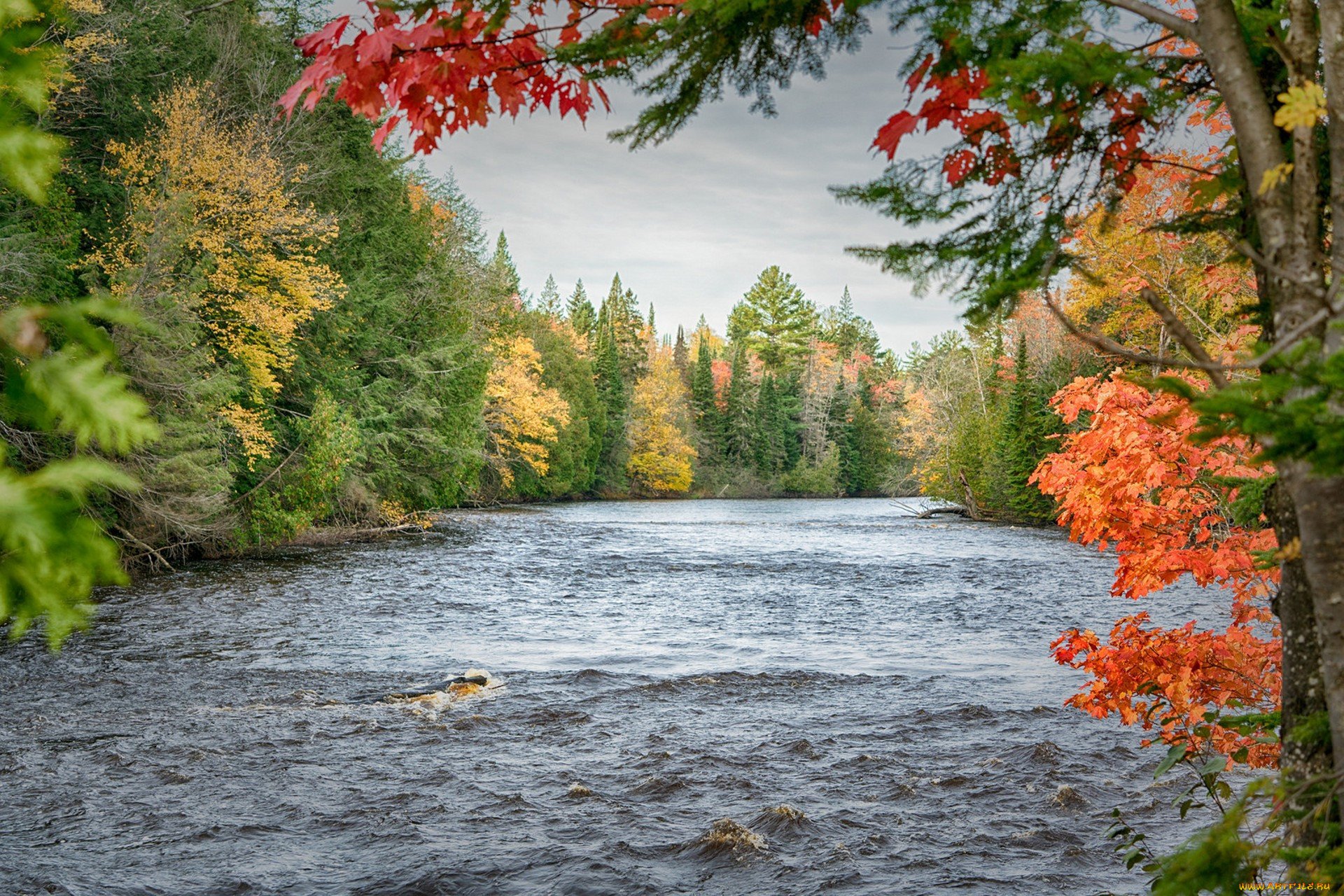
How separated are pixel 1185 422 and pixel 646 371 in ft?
225

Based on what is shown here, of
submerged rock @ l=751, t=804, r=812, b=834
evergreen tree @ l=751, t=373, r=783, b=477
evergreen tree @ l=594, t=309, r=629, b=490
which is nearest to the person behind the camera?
submerged rock @ l=751, t=804, r=812, b=834

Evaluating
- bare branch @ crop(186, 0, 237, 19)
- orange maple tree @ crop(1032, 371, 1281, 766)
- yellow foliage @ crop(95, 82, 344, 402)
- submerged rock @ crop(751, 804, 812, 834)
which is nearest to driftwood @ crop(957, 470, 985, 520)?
yellow foliage @ crop(95, 82, 344, 402)

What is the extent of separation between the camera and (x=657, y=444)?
63406 millimetres

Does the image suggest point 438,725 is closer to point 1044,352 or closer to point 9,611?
point 9,611

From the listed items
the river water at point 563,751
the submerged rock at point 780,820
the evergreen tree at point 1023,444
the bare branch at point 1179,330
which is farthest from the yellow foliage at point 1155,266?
the evergreen tree at point 1023,444

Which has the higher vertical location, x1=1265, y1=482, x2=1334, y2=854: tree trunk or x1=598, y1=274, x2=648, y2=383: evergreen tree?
x1=598, y1=274, x2=648, y2=383: evergreen tree

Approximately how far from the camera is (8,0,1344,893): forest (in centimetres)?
178

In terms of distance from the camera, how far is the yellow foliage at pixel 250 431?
18.0 m

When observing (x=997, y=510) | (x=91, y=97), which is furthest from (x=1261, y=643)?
(x=997, y=510)

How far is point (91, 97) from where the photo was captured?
56.3 feet

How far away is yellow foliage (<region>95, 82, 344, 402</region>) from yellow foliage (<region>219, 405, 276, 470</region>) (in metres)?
0.74

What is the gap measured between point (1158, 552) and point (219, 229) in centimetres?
1750

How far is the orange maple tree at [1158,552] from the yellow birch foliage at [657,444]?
5567cm

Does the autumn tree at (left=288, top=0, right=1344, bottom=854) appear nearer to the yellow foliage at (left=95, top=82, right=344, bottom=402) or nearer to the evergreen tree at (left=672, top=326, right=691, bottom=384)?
the yellow foliage at (left=95, top=82, right=344, bottom=402)
